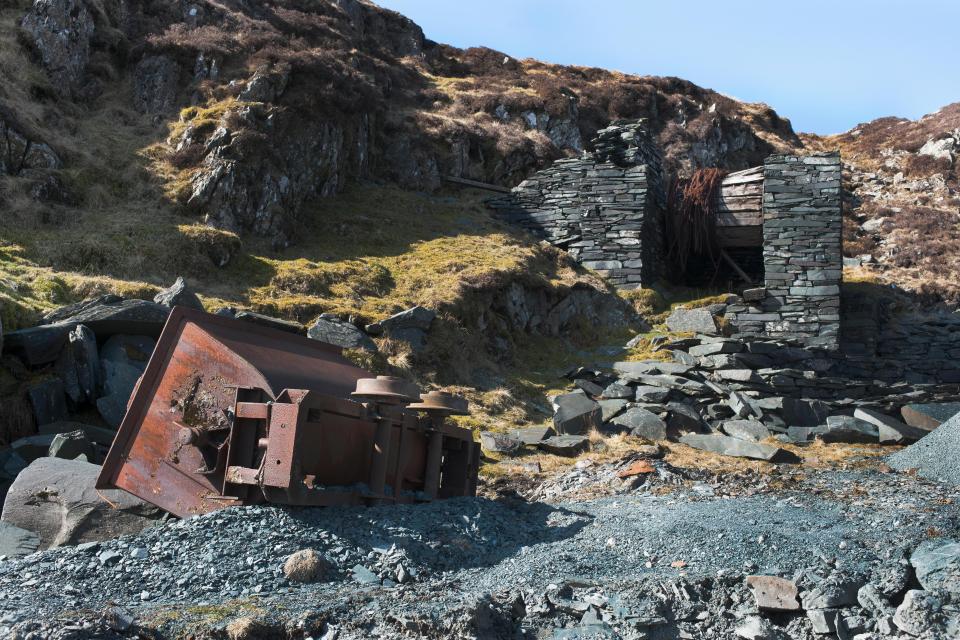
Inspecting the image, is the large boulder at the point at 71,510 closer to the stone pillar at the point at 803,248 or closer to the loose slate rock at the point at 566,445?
the loose slate rock at the point at 566,445

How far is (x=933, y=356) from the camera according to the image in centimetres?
1769

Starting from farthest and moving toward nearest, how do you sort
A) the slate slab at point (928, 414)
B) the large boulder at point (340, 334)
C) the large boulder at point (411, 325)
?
the large boulder at point (411, 325) < the large boulder at point (340, 334) < the slate slab at point (928, 414)

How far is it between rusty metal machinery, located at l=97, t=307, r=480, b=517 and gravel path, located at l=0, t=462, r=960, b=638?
0.88 ft

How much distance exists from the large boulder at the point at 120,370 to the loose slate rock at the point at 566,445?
4.86 metres

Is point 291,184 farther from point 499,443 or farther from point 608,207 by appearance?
point 499,443

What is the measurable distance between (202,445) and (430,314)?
26.2 ft

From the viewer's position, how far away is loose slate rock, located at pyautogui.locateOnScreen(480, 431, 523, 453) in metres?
10.8

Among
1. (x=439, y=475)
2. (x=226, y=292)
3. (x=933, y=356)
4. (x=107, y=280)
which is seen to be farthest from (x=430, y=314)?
(x=933, y=356)

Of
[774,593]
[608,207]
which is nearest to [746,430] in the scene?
[774,593]

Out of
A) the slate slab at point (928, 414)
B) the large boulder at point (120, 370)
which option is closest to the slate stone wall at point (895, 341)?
the slate slab at point (928, 414)

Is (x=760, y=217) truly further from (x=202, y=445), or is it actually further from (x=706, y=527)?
(x=202, y=445)

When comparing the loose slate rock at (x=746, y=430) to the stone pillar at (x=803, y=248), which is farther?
the stone pillar at (x=803, y=248)

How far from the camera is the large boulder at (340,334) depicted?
40.8 feet

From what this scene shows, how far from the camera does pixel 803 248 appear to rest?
677 inches
